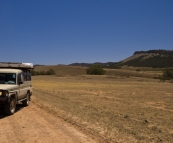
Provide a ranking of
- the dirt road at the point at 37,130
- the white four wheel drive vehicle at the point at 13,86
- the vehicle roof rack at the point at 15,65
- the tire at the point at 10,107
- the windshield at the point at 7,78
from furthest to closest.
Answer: the vehicle roof rack at the point at 15,65
the windshield at the point at 7,78
the tire at the point at 10,107
the white four wheel drive vehicle at the point at 13,86
the dirt road at the point at 37,130

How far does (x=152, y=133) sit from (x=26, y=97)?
8.41 m

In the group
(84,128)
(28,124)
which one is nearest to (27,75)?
(28,124)

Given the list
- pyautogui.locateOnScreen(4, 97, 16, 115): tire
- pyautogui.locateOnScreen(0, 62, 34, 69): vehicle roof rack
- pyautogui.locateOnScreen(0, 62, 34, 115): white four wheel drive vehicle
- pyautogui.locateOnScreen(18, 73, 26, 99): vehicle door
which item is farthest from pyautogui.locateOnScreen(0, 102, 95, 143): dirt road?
pyautogui.locateOnScreen(0, 62, 34, 69): vehicle roof rack

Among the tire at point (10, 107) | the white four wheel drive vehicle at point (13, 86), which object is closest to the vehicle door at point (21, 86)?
the white four wheel drive vehicle at point (13, 86)

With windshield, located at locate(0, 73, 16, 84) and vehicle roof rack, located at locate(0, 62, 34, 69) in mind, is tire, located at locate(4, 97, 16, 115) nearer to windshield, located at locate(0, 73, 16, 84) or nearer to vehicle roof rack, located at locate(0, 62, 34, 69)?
windshield, located at locate(0, 73, 16, 84)

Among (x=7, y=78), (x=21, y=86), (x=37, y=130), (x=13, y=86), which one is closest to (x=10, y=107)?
(x=13, y=86)

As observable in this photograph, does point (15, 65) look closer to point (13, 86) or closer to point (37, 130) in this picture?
point (13, 86)

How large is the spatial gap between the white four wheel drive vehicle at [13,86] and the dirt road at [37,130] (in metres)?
0.68

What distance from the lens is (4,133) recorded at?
8.88 m

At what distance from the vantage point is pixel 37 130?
9391 mm

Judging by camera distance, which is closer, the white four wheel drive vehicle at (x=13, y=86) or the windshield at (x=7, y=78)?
the white four wheel drive vehicle at (x=13, y=86)

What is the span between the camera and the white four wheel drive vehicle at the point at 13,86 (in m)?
11.8

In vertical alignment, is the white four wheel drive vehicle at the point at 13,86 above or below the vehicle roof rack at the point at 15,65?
below

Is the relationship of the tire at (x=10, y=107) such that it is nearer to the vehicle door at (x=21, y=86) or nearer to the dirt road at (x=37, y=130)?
the dirt road at (x=37, y=130)
